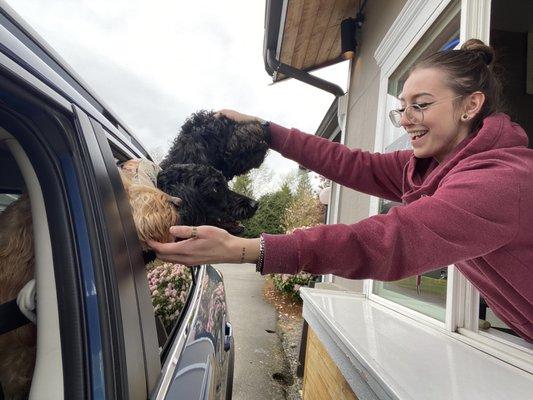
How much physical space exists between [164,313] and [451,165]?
4.56 ft

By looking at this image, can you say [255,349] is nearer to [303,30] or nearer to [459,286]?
[459,286]

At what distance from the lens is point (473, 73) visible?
58.2 inches

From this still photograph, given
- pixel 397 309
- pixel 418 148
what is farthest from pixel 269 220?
pixel 418 148

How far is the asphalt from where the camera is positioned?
4117 mm

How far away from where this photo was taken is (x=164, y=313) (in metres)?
1.84

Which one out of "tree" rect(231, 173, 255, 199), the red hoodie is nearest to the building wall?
"tree" rect(231, 173, 255, 199)

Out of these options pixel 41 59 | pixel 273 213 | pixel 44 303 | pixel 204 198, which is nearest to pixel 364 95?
pixel 204 198

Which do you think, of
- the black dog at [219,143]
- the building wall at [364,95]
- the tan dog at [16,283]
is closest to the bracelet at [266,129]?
the black dog at [219,143]

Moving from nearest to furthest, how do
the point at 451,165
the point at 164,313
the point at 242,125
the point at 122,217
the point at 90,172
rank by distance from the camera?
the point at 90,172
the point at 122,217
the point at 451,165
the point at 164,313
the point at 242,125

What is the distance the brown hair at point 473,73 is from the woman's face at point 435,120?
0.10 feet

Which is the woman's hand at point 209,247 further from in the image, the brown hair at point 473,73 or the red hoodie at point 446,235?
the brown hair at point 473,73

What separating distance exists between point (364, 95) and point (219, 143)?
8.75ft

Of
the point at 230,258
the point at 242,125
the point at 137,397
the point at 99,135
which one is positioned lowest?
the point at 137,397

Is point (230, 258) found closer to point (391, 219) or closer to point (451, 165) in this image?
point (391, 219)
